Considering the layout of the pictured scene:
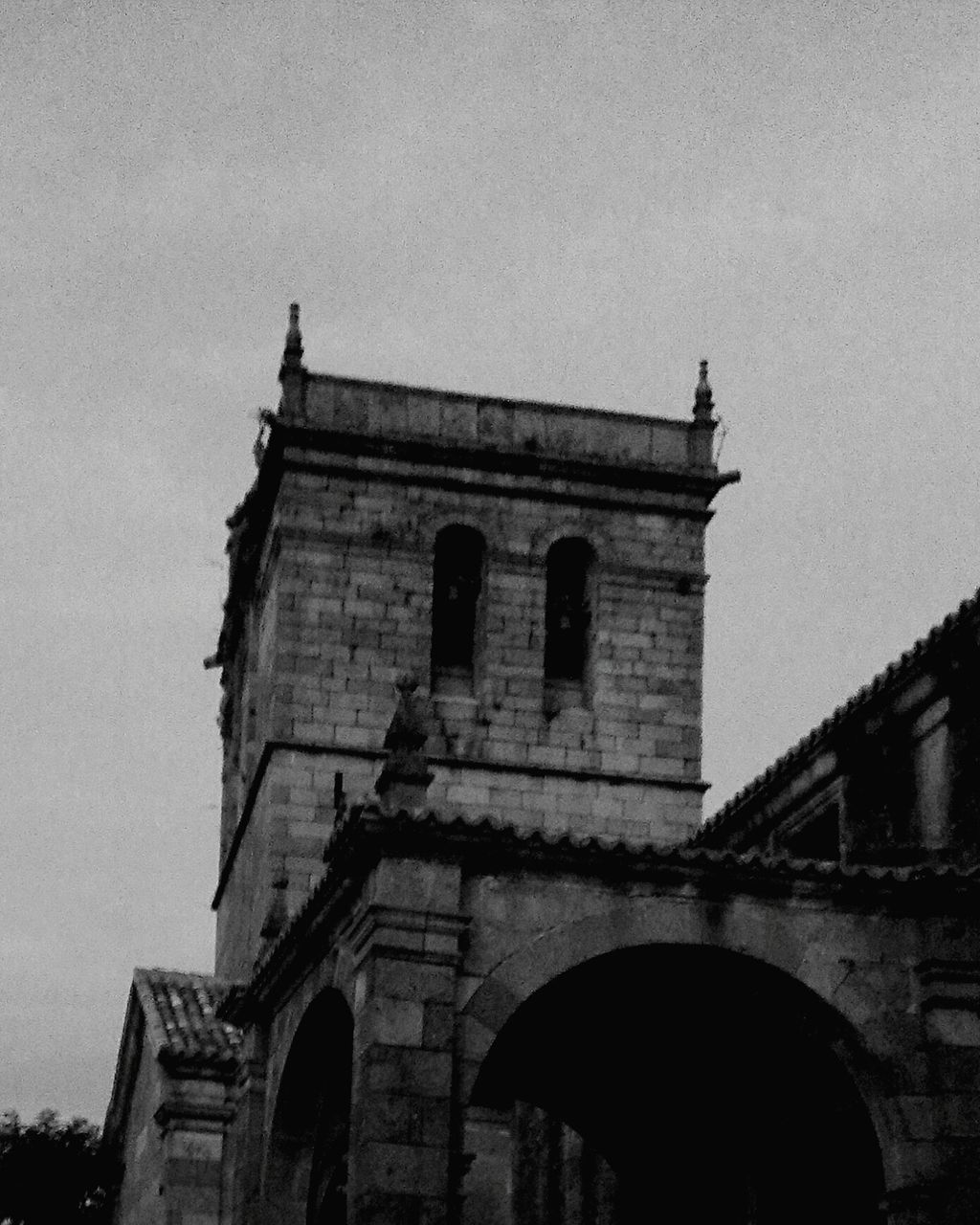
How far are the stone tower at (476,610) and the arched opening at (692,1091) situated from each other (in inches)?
279

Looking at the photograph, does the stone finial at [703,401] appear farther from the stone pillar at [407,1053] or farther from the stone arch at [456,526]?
the stone pillar at [407,1053]

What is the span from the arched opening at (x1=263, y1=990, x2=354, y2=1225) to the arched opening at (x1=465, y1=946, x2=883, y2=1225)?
1.23 m

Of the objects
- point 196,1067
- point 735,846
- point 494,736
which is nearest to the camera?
point 735,846

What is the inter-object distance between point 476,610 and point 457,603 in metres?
0.25

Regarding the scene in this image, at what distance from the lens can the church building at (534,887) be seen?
15859 millimetres

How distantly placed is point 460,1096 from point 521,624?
13.7 m

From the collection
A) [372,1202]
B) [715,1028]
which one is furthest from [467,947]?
[715,1028]

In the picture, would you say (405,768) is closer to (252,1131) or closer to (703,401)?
(252,1131)

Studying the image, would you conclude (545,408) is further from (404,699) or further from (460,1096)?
(460,1096)

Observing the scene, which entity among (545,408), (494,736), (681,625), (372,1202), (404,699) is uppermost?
(545,408)

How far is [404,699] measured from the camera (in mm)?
16922

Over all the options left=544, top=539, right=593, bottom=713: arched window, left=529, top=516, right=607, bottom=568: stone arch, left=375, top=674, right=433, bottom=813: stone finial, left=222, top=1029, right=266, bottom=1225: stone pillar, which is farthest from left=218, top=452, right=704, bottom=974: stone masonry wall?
left=375, top=674, right=433, bottom=813: stone finial

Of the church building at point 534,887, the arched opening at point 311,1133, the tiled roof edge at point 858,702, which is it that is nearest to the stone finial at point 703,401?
the church building at point 534,887

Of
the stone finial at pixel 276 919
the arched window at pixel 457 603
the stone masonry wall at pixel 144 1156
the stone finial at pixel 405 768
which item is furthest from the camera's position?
the arched window at pixel 457 603
